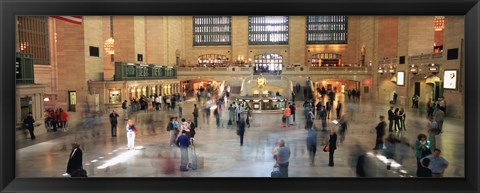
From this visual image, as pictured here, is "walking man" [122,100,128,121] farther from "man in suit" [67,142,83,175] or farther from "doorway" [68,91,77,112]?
"man in suit" [67,142,83,175]

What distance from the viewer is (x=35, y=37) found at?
32094 millimetres

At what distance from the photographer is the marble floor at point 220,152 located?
9.63 metres

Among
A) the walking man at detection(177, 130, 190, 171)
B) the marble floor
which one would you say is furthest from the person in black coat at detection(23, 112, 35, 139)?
the walking man at detection(177, 130, 190, 171)

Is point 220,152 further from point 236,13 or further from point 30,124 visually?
point 30,124

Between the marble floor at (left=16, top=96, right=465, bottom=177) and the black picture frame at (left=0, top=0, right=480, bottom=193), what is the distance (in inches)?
72.7

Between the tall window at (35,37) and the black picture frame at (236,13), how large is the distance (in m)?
27.8

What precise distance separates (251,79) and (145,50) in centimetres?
1164

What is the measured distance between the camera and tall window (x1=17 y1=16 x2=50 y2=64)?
100.0 feet

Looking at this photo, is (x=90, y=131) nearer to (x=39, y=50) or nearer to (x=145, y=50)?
(x=39, y=50)

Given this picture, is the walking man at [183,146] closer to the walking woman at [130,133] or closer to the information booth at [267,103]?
the walking woman at [130,133]

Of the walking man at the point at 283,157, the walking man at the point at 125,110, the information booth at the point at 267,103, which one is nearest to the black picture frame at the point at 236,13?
the walking man at the point at 283,157

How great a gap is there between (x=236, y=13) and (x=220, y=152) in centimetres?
736

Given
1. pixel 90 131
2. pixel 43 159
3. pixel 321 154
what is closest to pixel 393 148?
pixel 321 154

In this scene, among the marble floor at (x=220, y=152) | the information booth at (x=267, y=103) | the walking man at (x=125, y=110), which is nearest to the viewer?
the marble floor at (x=220, y=152)
